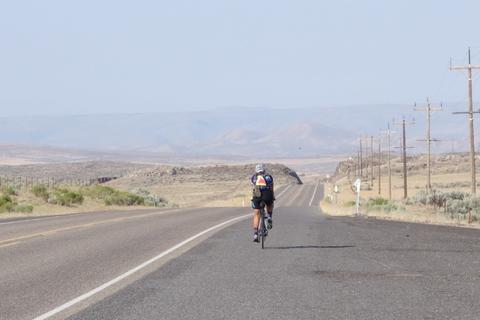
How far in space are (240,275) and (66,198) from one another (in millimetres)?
37594

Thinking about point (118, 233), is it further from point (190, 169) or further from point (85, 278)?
point (190, 169)

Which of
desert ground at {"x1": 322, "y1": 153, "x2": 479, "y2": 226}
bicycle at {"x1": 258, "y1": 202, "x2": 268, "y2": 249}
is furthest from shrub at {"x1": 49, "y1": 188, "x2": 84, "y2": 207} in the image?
bicycle at {"x1": 258, "y1": 202, "x2": 268, "y2": 249}

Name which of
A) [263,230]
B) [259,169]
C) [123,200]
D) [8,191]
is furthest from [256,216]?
[123,200]

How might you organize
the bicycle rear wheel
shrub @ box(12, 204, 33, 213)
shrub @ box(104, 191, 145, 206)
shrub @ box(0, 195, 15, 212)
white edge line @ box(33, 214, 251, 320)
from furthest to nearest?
1. shrub @ box(104, 191, 145, 206)
2. shrub @ box(12, 204, 33, 213)
3. shrub @ box(0, 195, 15, 212)
4. the bicycle rear wheel
5. white edge line @ box(33, 214, 251, 320)

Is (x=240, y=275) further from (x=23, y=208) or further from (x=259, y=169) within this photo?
(x=23, y=208)

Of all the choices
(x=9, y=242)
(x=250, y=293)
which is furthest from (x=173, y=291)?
(x=9, y=242)

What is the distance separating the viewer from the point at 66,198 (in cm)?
5031

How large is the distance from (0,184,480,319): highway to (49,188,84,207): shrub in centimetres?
2675

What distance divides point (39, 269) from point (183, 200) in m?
82.1

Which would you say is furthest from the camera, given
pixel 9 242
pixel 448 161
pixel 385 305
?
pixel 448 161

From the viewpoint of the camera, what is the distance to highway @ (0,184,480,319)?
1083 cm

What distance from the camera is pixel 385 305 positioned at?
11.1 metres

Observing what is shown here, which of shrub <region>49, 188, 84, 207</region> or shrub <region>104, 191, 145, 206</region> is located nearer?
shrub <region>49, 188, 84, 207</region>

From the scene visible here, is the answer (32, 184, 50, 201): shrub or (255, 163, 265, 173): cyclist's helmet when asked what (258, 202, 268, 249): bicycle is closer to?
(255, 163, 265, 173): cyclist's helmet
